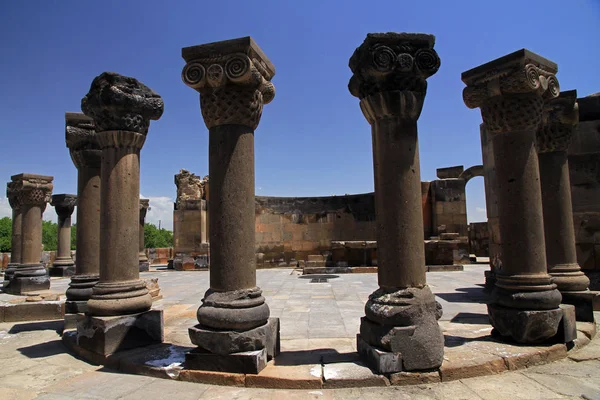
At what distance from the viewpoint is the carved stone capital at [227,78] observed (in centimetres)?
415

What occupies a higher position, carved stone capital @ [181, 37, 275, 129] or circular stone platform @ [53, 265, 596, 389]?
carved stone capital @ [181, 37, 275, 129]

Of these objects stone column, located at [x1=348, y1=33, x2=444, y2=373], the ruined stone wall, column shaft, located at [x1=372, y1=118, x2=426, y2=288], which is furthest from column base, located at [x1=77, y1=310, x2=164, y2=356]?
Answer: the ruined stone wall

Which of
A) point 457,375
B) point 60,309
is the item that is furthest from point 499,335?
point 60,309

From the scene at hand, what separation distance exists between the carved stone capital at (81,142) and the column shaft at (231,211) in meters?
3.15

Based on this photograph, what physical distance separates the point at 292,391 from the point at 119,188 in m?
3.20

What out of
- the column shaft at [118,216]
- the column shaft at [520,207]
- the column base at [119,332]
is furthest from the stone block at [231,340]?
the column shaft at [520,207]

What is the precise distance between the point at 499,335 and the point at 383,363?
6.17ft

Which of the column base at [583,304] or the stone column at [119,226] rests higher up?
the stone column at [119,226]

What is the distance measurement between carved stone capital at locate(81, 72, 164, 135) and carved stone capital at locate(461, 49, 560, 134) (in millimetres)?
4314

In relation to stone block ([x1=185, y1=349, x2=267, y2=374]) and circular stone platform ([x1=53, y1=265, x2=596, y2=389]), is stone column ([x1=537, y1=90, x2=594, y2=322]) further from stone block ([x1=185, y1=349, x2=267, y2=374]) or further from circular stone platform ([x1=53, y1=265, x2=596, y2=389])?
stone block ([x1=185, y1=349, x2=267, y2=374])

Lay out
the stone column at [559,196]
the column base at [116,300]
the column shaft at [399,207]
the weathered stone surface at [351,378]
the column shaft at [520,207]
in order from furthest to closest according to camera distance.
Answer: the stone column at [559,196] → the column base at [116,300] → the column shaft at [520,207] → the column shaft at [399,207] → the weathered stone surface at [351,378]

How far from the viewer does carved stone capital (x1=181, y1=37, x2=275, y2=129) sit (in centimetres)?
415

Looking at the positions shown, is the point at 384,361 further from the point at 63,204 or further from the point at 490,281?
the point at 63,204

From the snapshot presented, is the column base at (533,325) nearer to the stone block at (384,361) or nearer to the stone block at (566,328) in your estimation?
the stone block at (566,328)
